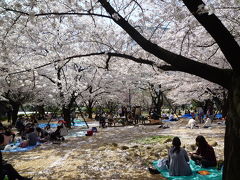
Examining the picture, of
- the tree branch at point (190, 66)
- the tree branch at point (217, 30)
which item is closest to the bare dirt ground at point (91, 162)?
the tree branch at point (190, 66)

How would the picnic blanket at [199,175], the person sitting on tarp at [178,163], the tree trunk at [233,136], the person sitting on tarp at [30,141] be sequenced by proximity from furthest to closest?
the person sitting on tarp at [30,141] < the person sitting on tarp at [178,163] < the picnic blanket at [199,175] < the tree trunk at [233,136]

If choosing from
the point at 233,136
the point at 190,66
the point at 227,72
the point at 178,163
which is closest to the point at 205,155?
the point at 178,163

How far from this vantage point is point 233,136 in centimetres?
339

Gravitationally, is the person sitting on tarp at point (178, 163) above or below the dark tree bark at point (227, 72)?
below

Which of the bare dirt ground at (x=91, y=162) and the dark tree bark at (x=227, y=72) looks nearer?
the dark tree bark at (x=227, y=72)

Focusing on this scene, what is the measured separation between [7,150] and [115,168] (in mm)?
6215

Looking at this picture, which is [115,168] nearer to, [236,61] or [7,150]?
[236,61]

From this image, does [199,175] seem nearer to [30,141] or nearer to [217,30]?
[217,30]

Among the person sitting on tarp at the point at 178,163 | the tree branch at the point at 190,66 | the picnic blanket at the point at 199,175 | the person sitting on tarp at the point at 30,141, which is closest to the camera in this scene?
the tree branch at the point at 190,66

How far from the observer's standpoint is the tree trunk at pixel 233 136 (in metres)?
3.33

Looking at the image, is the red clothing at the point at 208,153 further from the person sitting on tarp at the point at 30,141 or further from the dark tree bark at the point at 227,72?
the person sitting on tarp at the point at 30,141

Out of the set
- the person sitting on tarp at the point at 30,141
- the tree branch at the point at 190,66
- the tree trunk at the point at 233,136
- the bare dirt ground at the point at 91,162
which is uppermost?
the tree branch at the point at 190,66

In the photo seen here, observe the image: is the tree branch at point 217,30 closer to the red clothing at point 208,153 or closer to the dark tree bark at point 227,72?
the dark tree bark at point 227,72

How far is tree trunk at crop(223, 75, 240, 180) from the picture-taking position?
3330mm
